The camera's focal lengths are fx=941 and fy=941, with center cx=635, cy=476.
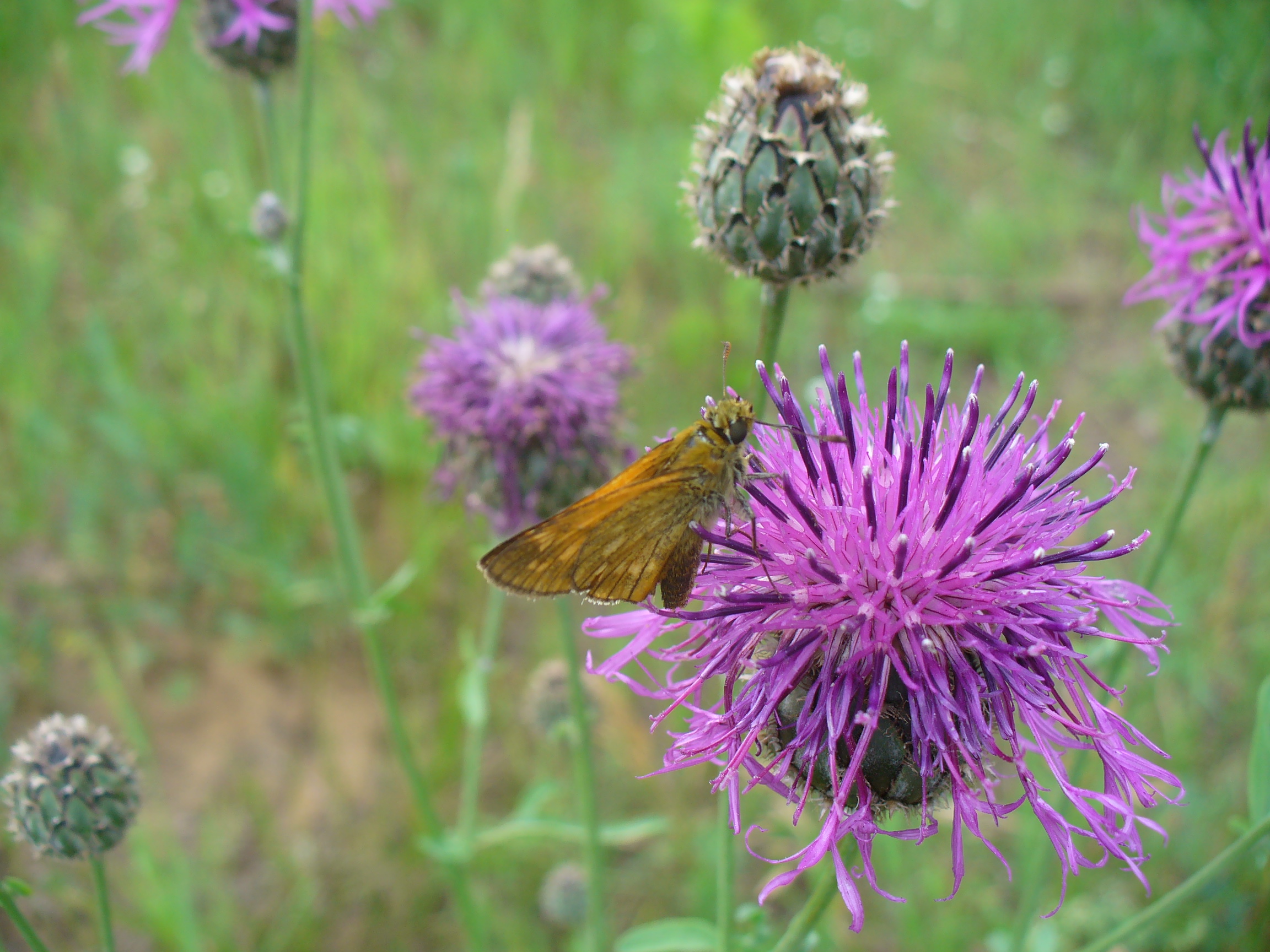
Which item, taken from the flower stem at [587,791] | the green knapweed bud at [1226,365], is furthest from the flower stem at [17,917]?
the green knapweed bud at [1226,365]

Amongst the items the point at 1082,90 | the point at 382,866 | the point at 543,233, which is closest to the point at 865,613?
the point at 382,866

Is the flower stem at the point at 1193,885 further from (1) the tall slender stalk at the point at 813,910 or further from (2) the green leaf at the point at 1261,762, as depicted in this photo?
Result: (1) the tall slender stalk at the point at 813,910

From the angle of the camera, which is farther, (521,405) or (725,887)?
(521,405)

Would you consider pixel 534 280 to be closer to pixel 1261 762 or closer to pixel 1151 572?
pixel 1151 572

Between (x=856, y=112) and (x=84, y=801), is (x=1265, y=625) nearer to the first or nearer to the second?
(x=856, y=112)

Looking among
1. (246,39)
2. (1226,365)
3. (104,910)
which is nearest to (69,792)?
(104,910)
